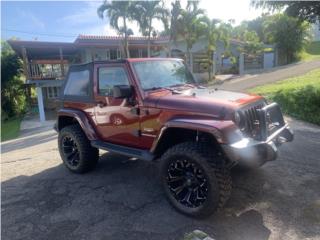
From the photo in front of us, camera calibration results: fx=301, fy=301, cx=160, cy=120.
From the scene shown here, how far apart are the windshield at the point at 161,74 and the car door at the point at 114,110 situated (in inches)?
8.8

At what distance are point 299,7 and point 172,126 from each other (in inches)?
328

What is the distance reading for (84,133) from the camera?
537 cm

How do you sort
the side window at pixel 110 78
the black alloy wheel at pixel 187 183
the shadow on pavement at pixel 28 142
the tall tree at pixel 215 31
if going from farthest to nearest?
the tall tree at pixel 215 31
the shadow on pavement at pixel 28 142
the side window at pixel 110 78
the black alloy wheel at pixel 187 183

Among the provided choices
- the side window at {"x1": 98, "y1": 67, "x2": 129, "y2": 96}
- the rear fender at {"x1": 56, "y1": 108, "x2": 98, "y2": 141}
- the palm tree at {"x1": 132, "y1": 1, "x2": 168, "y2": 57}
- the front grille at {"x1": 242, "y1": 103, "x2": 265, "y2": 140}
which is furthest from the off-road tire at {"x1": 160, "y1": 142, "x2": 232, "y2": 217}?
the palm tree at {"x1": 132, "y1": 1, "x2": 168, "y2": 57}

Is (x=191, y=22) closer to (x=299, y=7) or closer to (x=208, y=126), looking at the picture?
(x=299, y=7)

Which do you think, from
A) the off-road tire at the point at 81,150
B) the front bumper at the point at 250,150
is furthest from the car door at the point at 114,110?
the front bumper at the point at 250,150

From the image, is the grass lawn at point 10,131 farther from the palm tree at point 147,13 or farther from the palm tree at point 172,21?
the palm tree at point 172,21

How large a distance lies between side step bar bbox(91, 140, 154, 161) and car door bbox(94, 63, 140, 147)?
0.08 m

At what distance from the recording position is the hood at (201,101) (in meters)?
3.66

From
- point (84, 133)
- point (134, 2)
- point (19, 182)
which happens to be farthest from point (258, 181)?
point (134, 2)

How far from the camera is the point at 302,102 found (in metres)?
→ 9.60

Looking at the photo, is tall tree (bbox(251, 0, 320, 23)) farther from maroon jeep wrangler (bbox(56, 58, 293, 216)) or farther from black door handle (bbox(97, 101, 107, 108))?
black door handle (bbox(97, 101, 107, 108))

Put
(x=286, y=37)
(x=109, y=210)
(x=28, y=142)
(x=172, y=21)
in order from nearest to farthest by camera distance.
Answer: (x=109, y=210) < (x=28, y=142) < (x=172, y=21) < (x=286, y=37)

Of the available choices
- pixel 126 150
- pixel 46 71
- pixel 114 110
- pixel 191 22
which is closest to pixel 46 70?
pixel 46 71
